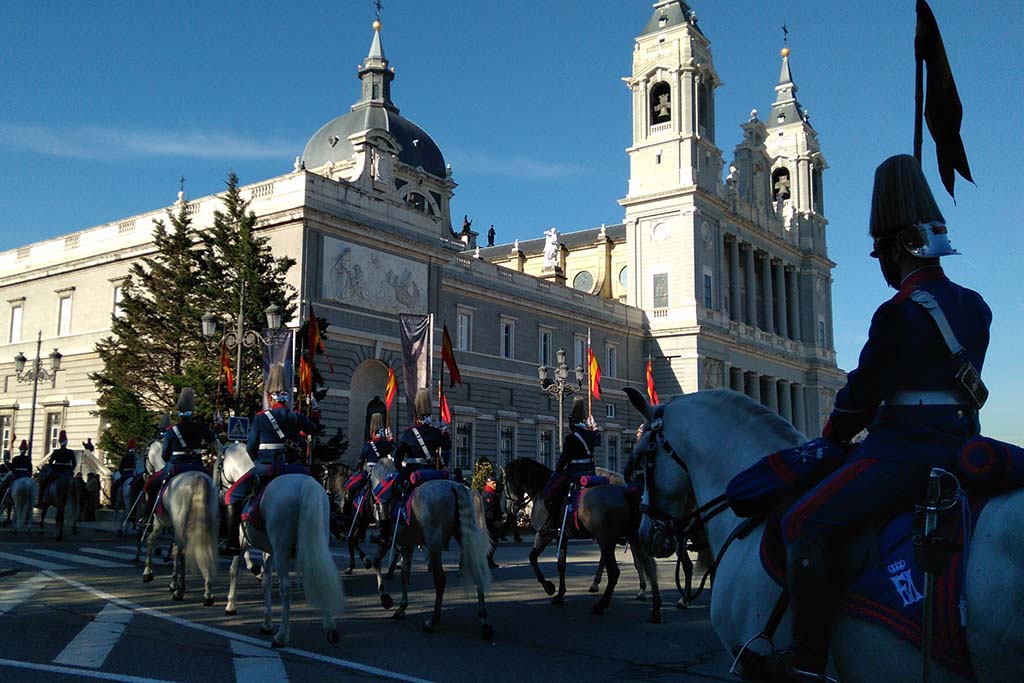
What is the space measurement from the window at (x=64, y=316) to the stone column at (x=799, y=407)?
51.5 meters

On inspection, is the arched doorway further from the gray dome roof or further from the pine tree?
the gray dome roof

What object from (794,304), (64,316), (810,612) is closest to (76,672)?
(810,612)

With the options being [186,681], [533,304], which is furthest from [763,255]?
[186,681]

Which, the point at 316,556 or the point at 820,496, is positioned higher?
the point at 820,496

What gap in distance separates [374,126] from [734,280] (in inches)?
1072

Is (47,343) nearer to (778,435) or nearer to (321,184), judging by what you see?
(321,184)

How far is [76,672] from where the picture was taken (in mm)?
6855

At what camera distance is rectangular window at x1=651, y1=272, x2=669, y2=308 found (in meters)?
56.2

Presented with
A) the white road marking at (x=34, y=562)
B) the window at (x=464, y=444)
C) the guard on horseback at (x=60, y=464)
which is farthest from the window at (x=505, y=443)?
the white road marking at (x=34, y=562)

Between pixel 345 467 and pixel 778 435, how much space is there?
15.9 m

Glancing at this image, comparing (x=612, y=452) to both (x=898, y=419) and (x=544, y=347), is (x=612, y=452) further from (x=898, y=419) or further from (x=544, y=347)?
(x=898, y=419)

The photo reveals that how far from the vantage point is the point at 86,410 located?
36594 mm

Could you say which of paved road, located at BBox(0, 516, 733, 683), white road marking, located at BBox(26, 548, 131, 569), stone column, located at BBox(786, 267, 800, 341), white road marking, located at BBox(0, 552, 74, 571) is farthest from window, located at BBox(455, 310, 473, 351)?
stone column, located at BBox(786, 267, 800, 341)

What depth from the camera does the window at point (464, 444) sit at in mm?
39938
